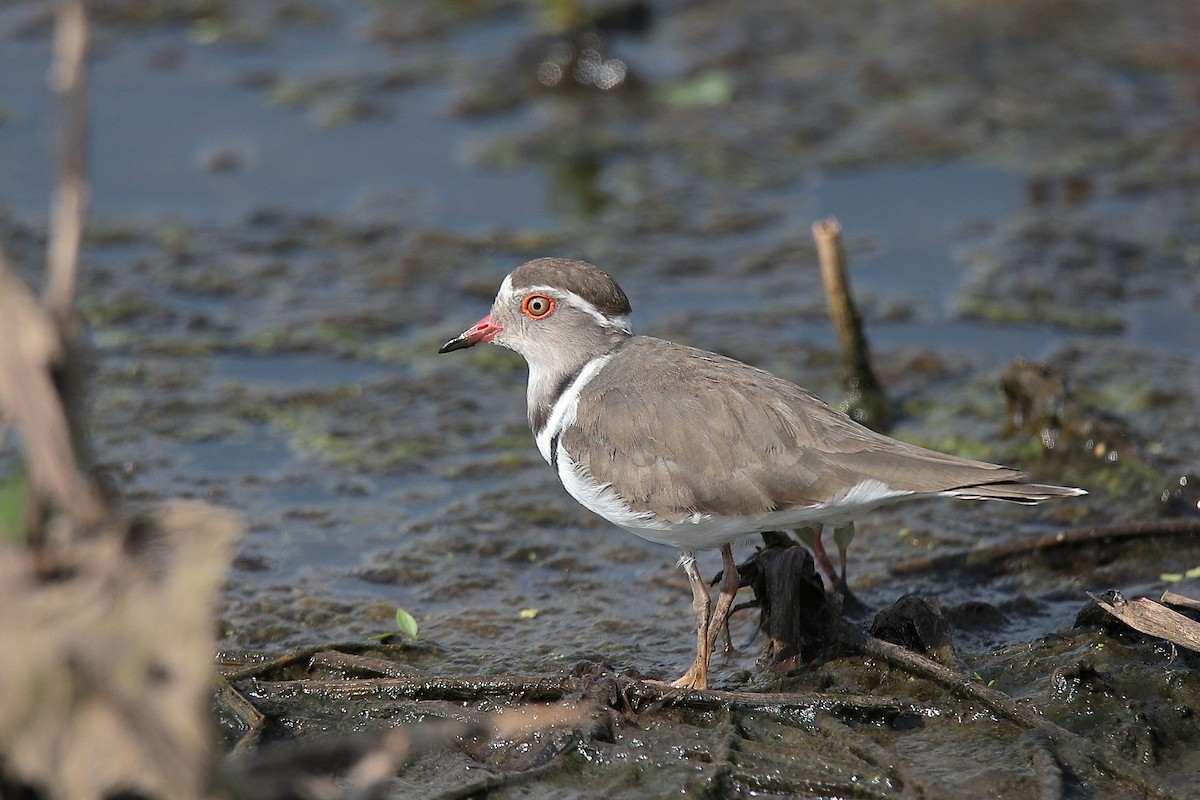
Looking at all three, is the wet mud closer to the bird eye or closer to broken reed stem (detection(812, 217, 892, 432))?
broken reed stem (detection(812, 217, 892, 432))

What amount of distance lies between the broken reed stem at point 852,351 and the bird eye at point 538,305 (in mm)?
1526

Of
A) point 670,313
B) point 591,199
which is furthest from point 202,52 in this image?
point 670,313

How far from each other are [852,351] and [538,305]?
1.96 metres

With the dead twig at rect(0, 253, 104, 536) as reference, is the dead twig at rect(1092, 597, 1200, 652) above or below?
below

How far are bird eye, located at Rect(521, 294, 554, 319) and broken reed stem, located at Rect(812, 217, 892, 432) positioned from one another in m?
1.53

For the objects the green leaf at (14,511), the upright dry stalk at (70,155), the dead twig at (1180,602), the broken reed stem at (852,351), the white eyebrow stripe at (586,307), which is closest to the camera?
the upright dry stalk at (70,155)

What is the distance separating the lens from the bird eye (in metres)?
5.46

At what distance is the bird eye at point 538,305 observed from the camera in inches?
215

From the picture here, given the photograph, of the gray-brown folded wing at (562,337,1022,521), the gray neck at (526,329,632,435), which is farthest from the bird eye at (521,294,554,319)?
the gray-brown folded wing at (562,337,1022,521)

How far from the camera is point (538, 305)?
216 inches

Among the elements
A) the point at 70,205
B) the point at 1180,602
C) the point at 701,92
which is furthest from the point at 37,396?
the point at 701,92

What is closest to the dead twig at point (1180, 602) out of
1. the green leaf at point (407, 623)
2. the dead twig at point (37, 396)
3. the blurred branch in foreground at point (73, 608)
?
the green leaf at point (407, 623)

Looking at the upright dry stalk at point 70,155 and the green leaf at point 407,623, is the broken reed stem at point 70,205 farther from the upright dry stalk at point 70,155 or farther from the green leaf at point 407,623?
the green leaf at point 407,623

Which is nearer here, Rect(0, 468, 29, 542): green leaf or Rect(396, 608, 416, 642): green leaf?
Rect(0, 468, 29, 542): green leaf
